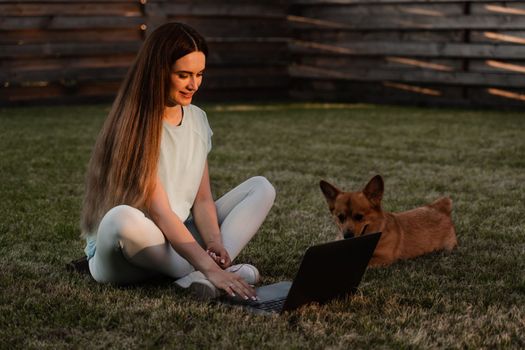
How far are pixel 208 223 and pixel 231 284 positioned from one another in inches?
20.0

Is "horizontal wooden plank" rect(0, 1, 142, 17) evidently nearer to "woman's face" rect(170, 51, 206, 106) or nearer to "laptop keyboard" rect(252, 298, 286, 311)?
"woman's face" rect(170, 51, 206, 106)

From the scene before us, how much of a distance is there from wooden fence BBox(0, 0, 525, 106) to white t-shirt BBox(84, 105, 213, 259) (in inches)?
282

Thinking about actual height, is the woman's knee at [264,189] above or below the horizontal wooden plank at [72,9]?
below

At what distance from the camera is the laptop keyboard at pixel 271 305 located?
8.79 ft

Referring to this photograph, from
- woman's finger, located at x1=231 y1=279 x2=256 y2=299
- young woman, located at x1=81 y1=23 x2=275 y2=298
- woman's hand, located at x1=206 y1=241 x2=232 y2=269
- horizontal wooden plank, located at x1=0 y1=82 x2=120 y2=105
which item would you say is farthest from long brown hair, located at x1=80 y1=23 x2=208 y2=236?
horizontal wooden plank, located at x1=0 y1=82 x2=120 y2=105

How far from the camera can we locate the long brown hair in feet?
9.34

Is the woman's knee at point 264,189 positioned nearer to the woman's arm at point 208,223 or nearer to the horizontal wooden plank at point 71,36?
the woman's arm at point 208,223

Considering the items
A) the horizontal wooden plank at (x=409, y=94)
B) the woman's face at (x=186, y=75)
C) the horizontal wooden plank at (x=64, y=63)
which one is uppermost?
the woman's face at (x=186, y=75)

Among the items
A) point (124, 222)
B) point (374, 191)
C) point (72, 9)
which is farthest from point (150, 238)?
point (72, 9)

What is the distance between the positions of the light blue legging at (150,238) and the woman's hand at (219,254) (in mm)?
93

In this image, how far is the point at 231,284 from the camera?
2693 mm

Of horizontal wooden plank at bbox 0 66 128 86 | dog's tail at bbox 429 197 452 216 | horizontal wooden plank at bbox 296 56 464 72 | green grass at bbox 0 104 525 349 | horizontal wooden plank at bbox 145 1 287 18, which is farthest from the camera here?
horizontal wooden plank at bbox 145 1 287 18

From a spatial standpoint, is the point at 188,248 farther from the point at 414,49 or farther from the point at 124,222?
the point at 414,49

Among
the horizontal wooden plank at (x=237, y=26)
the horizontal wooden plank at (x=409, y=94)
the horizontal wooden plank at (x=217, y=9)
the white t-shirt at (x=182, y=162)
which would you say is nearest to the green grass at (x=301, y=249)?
the white t-shirt at (x=182, y=162)
